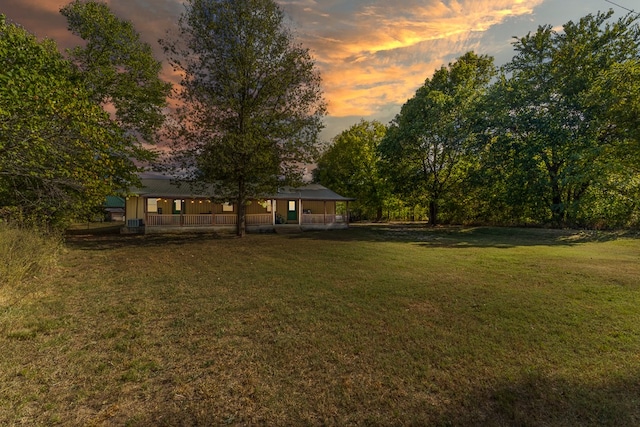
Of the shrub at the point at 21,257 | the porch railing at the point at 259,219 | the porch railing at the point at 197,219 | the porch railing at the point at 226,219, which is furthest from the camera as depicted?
the porch railing at the point at 259,219

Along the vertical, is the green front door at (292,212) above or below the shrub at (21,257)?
above

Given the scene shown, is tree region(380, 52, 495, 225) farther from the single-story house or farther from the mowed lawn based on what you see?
the mowed lawn

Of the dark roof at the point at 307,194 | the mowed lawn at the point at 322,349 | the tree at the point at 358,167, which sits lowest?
the mowed lawn at the point at 322,349

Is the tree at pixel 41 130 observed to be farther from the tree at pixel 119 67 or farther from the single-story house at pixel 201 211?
the single-story house at pixel 201 211

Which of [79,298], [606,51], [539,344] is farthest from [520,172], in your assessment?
[79,298]

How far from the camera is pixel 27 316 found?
16.6 feet

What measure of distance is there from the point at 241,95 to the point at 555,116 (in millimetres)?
22805

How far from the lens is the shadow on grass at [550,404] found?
2.88 m

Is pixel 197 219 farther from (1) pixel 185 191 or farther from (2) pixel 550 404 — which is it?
(2) pixel 550 404

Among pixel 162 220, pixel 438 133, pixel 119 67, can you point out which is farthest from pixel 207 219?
pixel 438 133

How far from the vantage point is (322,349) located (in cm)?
416

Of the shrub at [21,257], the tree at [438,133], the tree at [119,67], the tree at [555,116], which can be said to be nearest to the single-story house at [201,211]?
the tree at [119,67]

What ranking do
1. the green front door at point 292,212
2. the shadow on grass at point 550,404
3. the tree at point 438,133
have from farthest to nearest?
the green front door at point 292,212 < the tree at point 438,133 < the shadow on grass at point 550,404

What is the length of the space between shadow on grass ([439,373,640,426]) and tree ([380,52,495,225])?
81.8 ft
